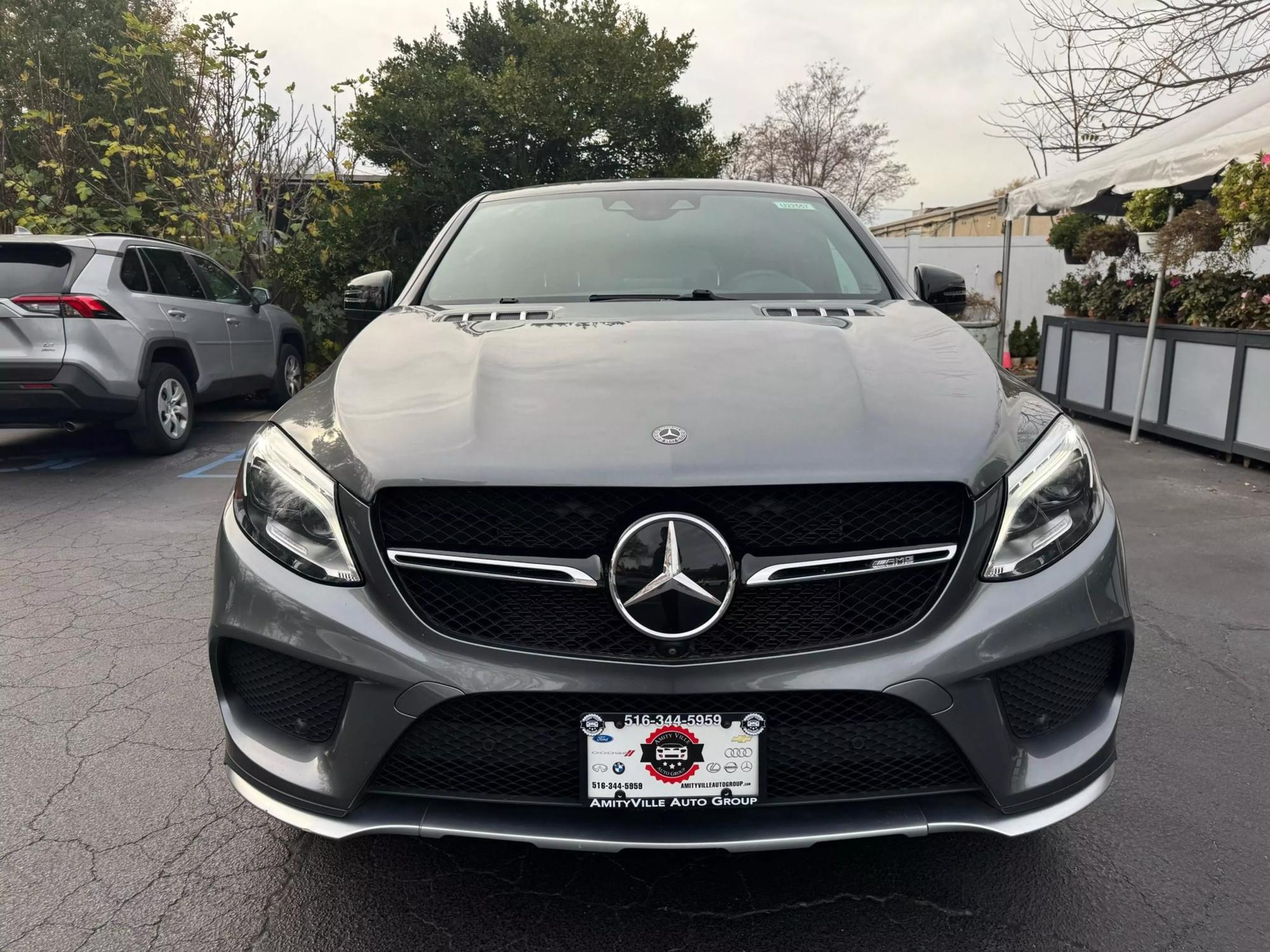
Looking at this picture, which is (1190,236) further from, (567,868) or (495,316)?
(567,868)

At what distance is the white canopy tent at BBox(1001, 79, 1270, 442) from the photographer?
660cm

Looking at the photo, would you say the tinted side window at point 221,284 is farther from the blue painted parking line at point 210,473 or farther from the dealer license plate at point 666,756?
the dealer license plate at point 666,756

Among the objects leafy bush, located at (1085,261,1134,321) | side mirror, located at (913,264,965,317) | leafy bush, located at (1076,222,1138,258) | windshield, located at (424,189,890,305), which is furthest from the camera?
leafy bush, located at (1076,222,1138,258)

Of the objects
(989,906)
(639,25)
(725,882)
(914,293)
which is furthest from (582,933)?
(639,25)

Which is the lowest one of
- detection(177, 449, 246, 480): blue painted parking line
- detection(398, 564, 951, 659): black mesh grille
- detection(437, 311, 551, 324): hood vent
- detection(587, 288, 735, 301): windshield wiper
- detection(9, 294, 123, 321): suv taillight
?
detection(177, 449, 246, 480): blue painted parking line

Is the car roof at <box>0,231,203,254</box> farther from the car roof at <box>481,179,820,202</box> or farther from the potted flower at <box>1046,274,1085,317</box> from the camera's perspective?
the potted flower at <box>1046,274,1085,317</box>

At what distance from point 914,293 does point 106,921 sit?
2748mm

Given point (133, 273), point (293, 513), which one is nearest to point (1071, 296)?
point (133, 273)

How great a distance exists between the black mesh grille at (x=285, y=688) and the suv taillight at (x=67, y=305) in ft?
18.8

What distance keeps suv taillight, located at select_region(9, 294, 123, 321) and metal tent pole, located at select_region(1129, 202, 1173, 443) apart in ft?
26.3

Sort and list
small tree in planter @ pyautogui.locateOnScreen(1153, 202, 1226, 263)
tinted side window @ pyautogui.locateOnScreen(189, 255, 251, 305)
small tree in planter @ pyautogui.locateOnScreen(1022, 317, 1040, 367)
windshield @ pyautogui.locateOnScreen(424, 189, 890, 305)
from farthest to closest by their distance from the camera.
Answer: small tree in planter @ pyautogui.locateOnScreen(1022, 317, 1040, 367)
tinted side window @ pyautogui.locateOnScreen(189, 255, 251, 305)
small tree in planter @ pyautogui.locateOnScreen(1153, 202, 1226, 263)
windshield @ pyautogui.locateOnScreen(424, 189, 890, 305)

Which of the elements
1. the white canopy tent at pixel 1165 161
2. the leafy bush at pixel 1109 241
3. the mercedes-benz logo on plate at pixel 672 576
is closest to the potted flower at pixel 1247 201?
the white canopy tent at pixel 1165 161

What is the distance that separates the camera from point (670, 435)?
69.6 inches

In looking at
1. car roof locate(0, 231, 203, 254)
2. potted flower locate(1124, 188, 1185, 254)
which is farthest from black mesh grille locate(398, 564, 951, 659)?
potted flower locate(1124, 188, 1185, 254)
